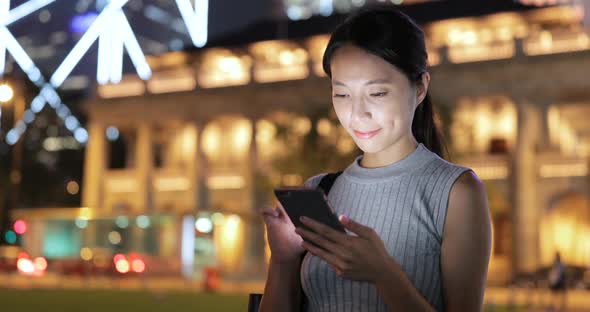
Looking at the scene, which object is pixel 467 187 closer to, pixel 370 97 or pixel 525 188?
pixel 370 97

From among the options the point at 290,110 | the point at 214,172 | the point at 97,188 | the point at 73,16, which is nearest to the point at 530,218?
the point at 290,110

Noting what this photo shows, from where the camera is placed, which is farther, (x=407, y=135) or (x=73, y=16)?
(x=73, y=16)

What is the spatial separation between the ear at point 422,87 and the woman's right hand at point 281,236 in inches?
24.2

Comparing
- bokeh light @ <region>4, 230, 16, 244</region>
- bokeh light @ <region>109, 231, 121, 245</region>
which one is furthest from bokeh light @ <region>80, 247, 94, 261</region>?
bokeh light @ <region>4, 230, 16, 244</region>

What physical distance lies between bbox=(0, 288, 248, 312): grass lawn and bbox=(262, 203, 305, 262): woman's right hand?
16614mm

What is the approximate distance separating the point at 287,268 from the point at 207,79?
4927 centimetres

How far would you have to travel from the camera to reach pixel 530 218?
40500 millimetres

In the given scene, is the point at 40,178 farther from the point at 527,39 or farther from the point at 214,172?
the point at 527,39

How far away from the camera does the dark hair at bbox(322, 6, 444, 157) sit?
2.69 m

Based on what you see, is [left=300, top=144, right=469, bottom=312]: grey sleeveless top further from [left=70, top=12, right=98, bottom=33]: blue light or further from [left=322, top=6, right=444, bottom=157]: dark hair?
[left=70, top=12, right=98, bottom=33]: blue light

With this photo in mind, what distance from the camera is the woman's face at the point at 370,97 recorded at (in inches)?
105

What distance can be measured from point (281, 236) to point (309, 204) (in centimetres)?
53

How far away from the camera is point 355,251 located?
2.29 metres

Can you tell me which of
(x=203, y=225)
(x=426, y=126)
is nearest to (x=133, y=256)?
(x=203, y=225)
